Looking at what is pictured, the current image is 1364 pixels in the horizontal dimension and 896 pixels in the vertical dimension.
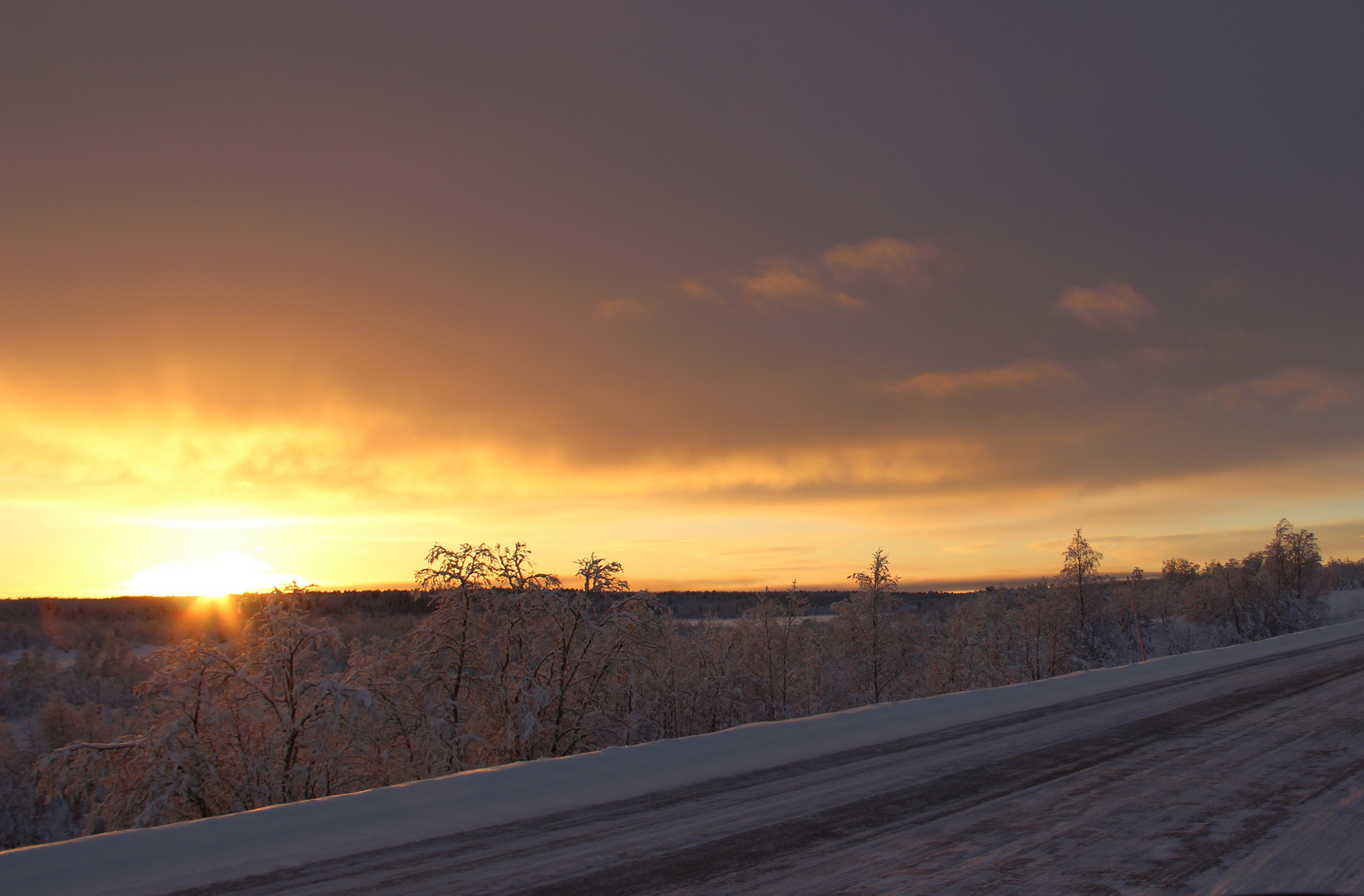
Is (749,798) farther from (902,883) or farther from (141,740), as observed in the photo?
(141,740)

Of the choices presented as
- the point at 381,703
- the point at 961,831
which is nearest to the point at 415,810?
the point at 961,831

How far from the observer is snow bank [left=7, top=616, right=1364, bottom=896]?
Answer: 523 centimetres

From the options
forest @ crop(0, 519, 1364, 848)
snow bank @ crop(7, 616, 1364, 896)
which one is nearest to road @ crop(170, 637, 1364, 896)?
snow bank @ crop(7, 616, 1364, 896)

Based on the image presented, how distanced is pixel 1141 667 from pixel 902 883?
56.1 ft

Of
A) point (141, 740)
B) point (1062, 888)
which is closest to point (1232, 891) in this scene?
point (1062, 888)

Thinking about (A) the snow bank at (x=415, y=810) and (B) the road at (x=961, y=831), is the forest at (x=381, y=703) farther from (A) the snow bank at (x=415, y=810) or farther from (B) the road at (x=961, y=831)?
(B) the road at (x=961, y=831)

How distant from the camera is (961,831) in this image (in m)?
5.78

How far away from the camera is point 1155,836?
545 centimetres

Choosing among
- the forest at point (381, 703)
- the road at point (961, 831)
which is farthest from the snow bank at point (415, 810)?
the forest at point (381, 703)

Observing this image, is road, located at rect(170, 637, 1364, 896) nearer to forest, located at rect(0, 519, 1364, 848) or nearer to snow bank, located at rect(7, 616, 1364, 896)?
snow bank, located at rect(7, 616, 1364, 896)

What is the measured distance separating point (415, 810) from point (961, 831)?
16.1 ft

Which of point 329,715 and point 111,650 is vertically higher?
point 329,715

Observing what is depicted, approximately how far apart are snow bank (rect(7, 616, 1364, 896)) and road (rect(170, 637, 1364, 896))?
38 cm

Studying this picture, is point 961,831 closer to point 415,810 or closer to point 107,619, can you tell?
point 415,810
